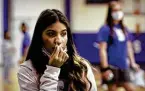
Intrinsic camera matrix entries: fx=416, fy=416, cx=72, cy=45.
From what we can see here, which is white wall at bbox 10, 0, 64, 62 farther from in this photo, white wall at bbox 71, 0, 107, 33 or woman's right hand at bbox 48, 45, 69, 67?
woman's right hand at bbox 48, 45, 69, 67

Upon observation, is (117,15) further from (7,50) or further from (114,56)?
(7,50)

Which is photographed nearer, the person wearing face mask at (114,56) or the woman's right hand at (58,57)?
the woman's right hand at (58,57)

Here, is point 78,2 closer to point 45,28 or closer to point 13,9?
point 13,9

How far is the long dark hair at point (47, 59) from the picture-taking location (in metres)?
2.10

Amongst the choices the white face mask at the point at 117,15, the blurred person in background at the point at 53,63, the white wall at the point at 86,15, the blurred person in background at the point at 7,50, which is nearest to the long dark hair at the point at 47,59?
the blurred person in background at the point at 53,63

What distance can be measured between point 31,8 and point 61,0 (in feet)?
3.54

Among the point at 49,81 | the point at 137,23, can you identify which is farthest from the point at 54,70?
the point at 137,23

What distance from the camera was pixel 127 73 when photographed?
16.8 ft

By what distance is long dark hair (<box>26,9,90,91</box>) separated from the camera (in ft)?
6.90

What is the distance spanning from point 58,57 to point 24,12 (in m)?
12.5

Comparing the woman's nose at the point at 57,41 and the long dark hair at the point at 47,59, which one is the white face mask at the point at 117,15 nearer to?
the long dark hair at the point at 47,59

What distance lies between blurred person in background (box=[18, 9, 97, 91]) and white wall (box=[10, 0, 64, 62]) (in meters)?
12.1

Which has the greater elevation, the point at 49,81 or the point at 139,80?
the point at 49,81

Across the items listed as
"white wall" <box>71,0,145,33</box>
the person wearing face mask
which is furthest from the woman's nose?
"white wall" <box>71,0,145,33</box>
